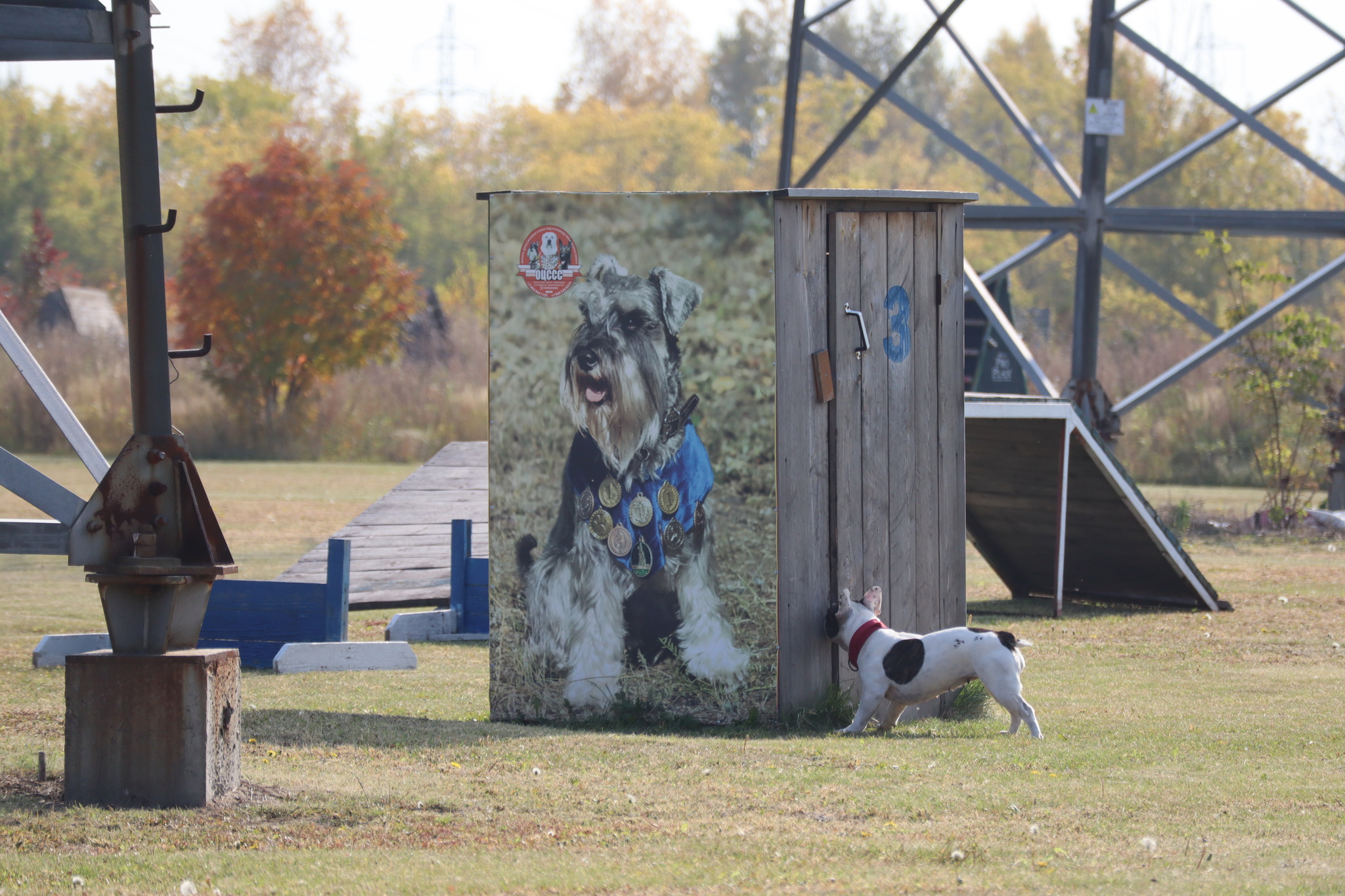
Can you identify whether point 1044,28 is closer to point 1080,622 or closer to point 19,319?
point 19,319

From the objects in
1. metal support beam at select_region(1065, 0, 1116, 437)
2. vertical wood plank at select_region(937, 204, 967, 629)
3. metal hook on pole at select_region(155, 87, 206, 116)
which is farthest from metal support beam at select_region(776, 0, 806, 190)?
metal hook on pole at select_region(155, 87, 206, 116)

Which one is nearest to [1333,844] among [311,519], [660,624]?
[660,624]

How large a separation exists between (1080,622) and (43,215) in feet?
218

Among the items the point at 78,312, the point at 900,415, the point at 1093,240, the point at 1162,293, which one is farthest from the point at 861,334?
the point at 78,312

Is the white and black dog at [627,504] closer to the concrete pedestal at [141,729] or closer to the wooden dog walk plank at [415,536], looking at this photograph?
the concrete pedestal at [141,729]

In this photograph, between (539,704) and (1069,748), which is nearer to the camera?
(1069,748)

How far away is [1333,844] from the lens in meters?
5.41

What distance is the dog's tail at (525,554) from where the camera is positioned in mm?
8094

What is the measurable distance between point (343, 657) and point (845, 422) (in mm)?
3920

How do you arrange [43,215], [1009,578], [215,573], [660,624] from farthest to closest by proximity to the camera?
[43,215], [1009,578], [660,624], [215,573]

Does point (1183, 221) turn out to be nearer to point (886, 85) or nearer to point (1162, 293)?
point (1162, 293)

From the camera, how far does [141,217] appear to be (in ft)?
19.0

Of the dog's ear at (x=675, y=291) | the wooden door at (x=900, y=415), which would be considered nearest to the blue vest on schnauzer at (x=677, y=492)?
the dog's ear at (x=675, y=291)

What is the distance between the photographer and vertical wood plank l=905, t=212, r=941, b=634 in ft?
27.7
